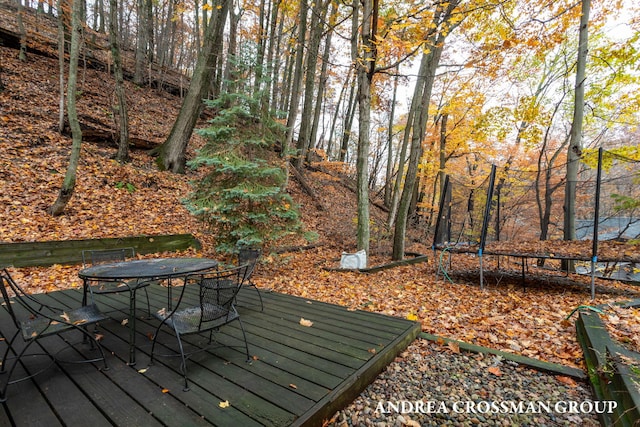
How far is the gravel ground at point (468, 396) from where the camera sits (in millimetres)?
1935

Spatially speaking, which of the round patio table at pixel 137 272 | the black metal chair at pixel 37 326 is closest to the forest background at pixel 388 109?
the round patio table at pixel 137 272

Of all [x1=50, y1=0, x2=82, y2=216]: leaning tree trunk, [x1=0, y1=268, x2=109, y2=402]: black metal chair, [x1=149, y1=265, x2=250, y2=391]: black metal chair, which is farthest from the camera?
[x1=50, y1=0, x2=82, y2=216]: leaning tree trunk

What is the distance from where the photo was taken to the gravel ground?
1935 millimetres

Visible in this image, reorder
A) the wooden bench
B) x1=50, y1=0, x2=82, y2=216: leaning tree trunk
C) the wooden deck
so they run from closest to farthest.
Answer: the wooden deck, the wooden bench, x1=50, y1=0, x2=82, y2=216: leaning tree trunk

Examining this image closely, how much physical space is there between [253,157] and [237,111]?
887 millimetres

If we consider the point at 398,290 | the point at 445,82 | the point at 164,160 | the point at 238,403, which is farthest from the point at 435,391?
the point at 445,82

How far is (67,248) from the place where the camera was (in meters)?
4.92

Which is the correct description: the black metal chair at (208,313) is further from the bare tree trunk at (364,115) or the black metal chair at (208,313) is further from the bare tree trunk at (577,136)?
the bare tree trunk at (577,136)

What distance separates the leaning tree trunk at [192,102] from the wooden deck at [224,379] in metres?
6.64

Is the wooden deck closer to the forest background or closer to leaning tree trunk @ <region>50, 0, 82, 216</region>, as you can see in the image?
the forest background

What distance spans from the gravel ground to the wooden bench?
17.2ft

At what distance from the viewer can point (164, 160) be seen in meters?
8.97

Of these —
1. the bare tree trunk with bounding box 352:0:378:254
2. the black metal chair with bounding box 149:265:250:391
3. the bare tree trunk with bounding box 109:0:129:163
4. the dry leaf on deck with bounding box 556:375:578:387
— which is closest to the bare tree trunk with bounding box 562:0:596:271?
the bare tree trunk with bounding box 352:0:378:254

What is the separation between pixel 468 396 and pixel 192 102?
32.1 ft
